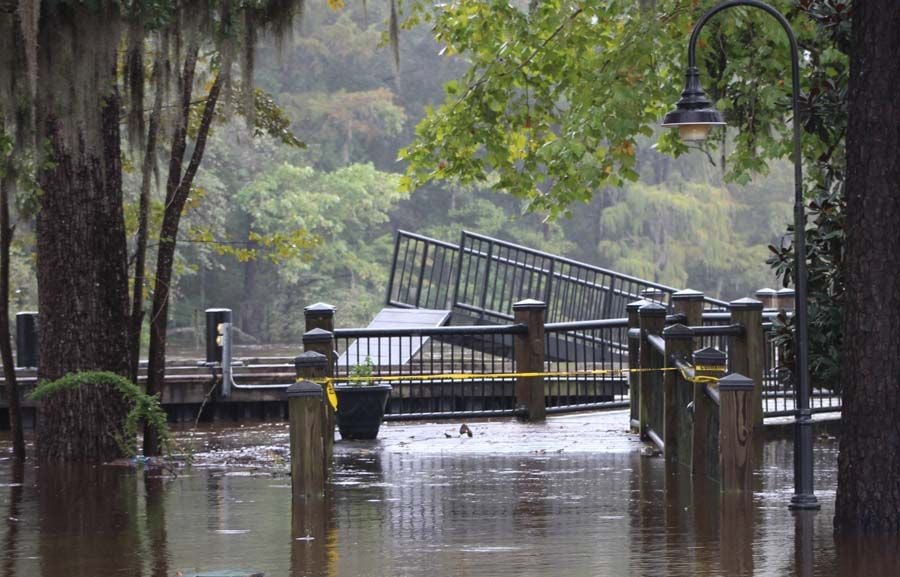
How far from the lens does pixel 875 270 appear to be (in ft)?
32.9

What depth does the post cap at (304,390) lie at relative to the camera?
1245cm

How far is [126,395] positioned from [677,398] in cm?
513

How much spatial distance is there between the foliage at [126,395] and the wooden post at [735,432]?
5.50 metres

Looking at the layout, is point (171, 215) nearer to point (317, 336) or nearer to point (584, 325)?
point (317, 336)

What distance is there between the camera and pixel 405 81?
6194cm

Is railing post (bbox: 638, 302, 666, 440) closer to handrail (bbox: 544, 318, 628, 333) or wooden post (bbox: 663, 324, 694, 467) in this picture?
wooden post (bbox: 663, 324, 694, 467)

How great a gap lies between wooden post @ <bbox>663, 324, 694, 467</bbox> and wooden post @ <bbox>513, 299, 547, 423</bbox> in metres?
4.73

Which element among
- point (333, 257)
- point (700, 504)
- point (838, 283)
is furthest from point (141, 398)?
point (333, 257)

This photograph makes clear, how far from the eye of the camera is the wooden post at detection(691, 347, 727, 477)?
13.0 m

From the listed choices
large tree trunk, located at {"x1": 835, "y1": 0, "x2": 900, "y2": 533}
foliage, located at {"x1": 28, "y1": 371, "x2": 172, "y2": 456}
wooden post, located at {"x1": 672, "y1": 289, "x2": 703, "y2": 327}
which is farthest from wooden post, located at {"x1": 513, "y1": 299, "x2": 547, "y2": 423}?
large tree trunk, located at {"x1": 835, "y1": 0, "x2": 900, "y2": 533}

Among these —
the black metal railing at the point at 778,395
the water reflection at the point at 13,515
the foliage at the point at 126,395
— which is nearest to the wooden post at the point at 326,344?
the foliage at the point at 126,395

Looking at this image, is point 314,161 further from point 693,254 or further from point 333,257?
point 693,254

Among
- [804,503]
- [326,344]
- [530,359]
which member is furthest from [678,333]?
[530,359]

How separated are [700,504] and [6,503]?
218 inches
